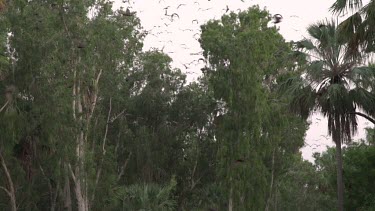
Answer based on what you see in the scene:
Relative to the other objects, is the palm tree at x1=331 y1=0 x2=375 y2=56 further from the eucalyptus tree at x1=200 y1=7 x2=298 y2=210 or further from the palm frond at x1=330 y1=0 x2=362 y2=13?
the eucalyptus tree at x1=200 y1=7 x2=298 y2=210

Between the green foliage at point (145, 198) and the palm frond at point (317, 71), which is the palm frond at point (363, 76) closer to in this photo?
the palm frond at point (317, 71)

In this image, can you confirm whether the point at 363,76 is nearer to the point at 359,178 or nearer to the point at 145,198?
the point at 359,178

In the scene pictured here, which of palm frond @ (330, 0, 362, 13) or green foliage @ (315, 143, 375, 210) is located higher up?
palm frond @ (330, 0, 362, 13)

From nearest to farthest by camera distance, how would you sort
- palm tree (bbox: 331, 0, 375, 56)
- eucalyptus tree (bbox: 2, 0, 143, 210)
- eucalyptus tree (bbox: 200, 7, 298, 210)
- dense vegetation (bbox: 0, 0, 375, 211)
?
palm tree (bbox: 331, 0, 375, 56) < dense vegetation (bbox: 0, 0, 375, 211) < eucalyptus tree (bbox: 2, 0, 143, 210) < eucalyptus tree (bbox: 200, 7, 298, 210)

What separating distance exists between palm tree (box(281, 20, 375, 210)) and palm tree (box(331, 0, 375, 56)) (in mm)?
4736

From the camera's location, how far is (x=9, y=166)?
25906 millimetres

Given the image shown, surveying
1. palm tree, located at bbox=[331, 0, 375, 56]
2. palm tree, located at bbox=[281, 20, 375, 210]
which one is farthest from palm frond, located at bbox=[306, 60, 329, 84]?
palm tree, located at bbox=[331, 0, 375, 56]

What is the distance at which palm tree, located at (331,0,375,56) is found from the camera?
14570mm

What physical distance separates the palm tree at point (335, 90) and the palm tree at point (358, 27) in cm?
474

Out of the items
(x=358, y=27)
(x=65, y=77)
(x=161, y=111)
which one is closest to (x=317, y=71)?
(x=358, y=27)

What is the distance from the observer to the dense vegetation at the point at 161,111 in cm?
2186

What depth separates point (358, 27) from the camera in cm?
1505

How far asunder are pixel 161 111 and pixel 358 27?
2019 centimetres

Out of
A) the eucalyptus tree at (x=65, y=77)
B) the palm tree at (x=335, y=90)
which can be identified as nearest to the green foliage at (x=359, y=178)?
the palm tree at (x=335, y=90)
